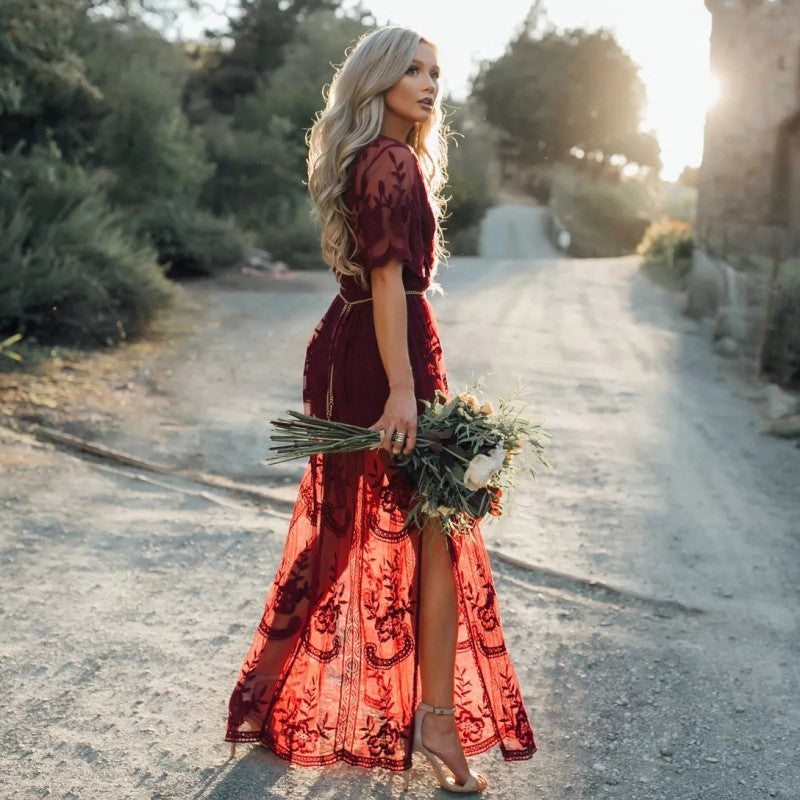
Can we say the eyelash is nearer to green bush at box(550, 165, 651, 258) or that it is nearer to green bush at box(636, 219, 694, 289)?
green bush at box(636, 219, 694, 289)

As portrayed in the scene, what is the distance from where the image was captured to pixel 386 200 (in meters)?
2.84

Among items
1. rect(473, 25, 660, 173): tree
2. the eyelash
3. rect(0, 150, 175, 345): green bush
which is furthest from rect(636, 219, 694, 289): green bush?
rect(473, 25, 660, 173): tree

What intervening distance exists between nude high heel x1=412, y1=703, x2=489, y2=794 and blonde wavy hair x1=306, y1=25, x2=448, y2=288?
1.22 metres

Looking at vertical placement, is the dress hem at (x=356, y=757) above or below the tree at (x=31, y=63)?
below

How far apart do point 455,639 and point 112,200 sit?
14.6 metres

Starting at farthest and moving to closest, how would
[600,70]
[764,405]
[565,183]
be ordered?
[600,70], [565,183], [764,405]

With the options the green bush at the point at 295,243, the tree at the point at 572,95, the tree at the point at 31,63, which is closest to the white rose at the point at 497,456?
the tree at the point at 31,63

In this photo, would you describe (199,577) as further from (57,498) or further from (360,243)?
(360,243)

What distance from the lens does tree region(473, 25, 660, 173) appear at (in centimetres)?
5222

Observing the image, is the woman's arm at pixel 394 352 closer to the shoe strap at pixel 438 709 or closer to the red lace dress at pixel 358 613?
the red lace dress at pixel 358 613

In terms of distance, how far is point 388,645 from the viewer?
10.4 ft

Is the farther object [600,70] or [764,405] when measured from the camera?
[600,70]

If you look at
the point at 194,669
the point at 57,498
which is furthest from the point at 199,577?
the point at 57,498

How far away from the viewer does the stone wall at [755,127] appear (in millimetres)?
15156
